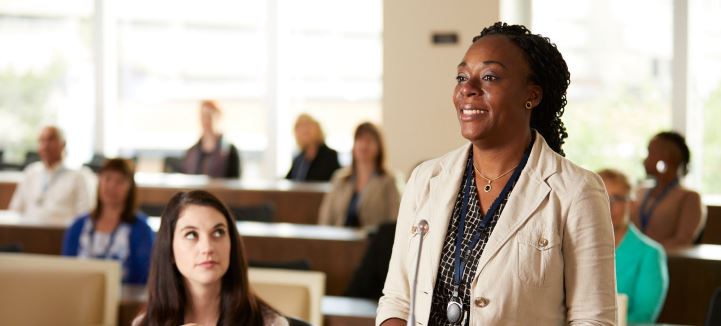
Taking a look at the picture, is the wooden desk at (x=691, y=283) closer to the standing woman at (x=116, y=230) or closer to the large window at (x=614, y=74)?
the standing woman at (x=116, y=230)

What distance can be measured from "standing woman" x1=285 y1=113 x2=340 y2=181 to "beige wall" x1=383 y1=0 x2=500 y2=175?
47 cm

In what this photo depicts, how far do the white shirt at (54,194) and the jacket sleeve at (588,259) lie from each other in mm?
6216

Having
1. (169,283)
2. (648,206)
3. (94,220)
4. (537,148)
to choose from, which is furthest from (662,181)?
(537,148)

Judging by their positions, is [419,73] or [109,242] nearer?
[109,242]

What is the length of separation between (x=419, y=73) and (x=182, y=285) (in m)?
5.61

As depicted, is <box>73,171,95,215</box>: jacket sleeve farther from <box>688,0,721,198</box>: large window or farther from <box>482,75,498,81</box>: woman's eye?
<box>482,75,498,81</box>: woman's eye

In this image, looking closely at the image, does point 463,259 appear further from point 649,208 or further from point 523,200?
point 649,208

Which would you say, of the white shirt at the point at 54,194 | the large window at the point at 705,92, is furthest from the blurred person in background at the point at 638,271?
the large window at the point at 705,92

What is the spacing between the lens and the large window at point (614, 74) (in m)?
8.95

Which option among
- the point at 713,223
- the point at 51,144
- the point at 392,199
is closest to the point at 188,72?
the point at 51,144

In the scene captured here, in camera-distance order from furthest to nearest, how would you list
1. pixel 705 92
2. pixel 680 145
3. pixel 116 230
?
1. pixel 705 92
2. pixel 680 145
3. pixel 116 230

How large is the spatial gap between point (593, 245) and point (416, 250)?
273 mm

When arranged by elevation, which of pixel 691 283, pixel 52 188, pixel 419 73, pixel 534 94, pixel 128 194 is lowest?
pixel 691 283

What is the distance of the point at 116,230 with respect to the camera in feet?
17.7
